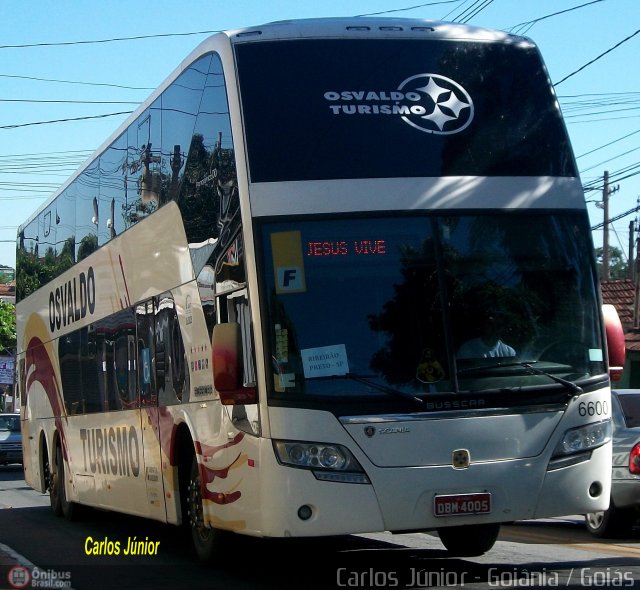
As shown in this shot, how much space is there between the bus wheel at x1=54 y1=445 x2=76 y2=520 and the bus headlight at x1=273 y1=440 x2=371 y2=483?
9.36m

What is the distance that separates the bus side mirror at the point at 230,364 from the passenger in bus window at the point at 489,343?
5.28ft

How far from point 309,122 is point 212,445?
2.73 meters

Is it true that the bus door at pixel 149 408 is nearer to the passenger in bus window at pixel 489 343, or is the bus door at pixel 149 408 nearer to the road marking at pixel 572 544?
the road marking at pixel 572 544

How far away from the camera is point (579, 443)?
895 centimetres

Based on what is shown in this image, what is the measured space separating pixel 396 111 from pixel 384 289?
1.50 metres

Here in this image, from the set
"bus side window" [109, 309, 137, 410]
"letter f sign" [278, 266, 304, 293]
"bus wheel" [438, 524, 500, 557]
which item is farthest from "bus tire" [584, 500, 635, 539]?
"letter f sign" [278, 266, 304, 293]

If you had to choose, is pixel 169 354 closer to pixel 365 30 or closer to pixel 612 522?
pixel 365 30

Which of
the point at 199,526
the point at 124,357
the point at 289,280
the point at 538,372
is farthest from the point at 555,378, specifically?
the point at 124,357

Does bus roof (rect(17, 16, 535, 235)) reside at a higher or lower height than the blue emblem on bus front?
higher

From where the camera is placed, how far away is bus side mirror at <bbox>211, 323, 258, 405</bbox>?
28.5 feet

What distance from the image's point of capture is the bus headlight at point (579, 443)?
8.84 meters

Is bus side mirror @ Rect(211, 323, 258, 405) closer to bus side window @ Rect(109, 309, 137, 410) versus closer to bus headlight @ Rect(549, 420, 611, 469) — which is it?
bus headlight @ Rect(549, 420, 611, 469)

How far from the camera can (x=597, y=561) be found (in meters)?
10.4

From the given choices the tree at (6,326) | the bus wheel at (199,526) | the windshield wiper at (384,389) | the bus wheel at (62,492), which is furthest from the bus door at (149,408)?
the tree at (6,326)
